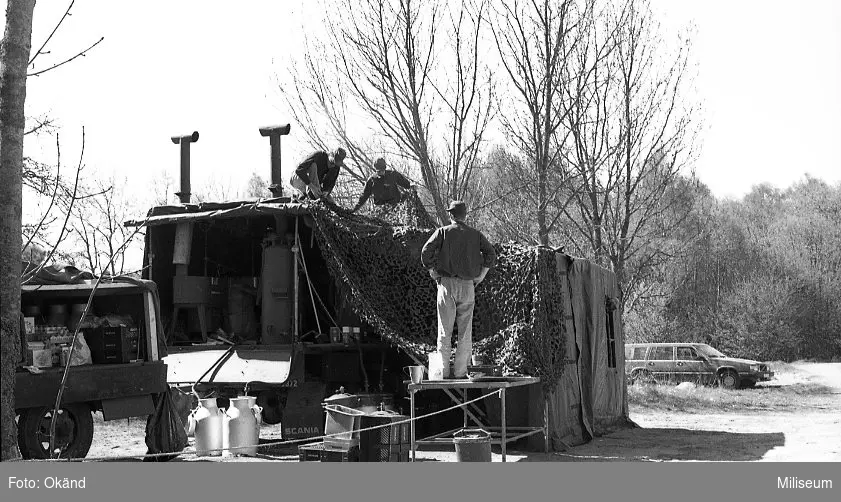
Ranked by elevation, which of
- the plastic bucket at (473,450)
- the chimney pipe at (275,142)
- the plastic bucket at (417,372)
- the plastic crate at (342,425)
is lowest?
the plastic bucket at (473,450)

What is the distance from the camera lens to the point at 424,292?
14320 millimetres

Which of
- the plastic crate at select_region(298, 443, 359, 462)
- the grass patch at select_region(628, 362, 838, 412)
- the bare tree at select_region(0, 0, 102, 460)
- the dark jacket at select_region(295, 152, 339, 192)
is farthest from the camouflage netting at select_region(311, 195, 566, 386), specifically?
the grass patch at select_region(628, 362, 838, 412)

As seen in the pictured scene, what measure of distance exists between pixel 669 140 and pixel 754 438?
1213 centimetres

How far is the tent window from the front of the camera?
57.9 ft

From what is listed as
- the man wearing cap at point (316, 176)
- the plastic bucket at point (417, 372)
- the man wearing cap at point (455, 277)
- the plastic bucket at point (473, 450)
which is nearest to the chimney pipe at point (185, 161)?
the man wearing cap at point (316, 176)

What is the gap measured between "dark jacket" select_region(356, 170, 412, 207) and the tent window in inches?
175

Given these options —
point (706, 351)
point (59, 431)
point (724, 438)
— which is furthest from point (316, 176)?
point (706, 351)

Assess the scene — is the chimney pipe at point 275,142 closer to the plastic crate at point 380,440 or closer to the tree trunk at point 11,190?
the plastic crate at point 380,440

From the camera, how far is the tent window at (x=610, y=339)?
17.7 meters

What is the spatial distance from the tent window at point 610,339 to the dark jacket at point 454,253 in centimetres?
629

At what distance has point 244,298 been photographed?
53.7 ft

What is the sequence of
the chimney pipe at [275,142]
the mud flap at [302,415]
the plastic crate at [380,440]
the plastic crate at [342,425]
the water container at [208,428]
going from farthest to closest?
the chimney pipe at [275,142], the mud flap at [302,415], the water container at [208,428], the plastic crate at [342,425], the plastic crate at [380,440]

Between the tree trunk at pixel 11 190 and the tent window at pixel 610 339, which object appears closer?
the tree trunk at pixel 11 190

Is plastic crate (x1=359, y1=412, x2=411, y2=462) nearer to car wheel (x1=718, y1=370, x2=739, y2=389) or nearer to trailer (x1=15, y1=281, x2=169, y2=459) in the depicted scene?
trailer (x1=15, y1=281, x2=169, y2=459)
